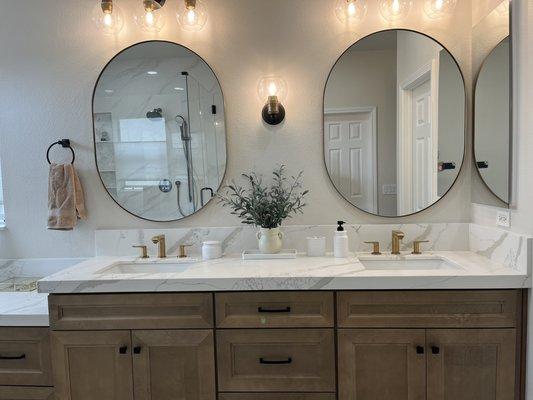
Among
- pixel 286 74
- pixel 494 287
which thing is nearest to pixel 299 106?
pixel 286 74

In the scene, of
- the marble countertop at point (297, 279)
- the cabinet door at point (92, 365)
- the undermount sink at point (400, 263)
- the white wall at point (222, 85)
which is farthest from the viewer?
the white wall at point (222, 85)

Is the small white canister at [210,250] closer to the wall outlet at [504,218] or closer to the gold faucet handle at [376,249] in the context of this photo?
the gold faucet handle at [376,249]

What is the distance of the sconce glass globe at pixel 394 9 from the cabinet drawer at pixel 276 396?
191 centimetres

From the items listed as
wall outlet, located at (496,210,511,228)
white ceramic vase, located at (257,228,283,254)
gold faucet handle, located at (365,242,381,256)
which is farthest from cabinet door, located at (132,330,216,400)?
wall outlet, located at (496,210,511,228)

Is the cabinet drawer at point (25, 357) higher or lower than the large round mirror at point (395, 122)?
lower

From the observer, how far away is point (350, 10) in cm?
200

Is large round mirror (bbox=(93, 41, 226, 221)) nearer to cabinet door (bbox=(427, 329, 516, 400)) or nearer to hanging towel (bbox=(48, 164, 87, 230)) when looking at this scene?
hanging towel (bbox=(48, 164, 87, 230))

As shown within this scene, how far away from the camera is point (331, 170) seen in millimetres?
2078

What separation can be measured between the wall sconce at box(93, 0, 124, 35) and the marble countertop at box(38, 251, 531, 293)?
4.45 feet

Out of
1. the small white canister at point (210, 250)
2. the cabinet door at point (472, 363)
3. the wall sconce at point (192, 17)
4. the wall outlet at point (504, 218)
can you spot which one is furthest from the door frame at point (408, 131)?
the wall sconce at point (192, 17)

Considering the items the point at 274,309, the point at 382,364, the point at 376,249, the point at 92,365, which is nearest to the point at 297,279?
the point at 274,309

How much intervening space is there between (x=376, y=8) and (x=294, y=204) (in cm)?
115

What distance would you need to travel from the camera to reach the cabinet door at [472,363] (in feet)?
5.09

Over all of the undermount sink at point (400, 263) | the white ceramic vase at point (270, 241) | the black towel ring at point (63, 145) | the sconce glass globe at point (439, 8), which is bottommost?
the undermount sink at point (400, 263)
